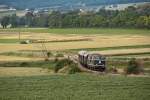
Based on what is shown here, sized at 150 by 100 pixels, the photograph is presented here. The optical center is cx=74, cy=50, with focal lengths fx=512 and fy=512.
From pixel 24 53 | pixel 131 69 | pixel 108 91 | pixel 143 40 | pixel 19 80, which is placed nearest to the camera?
pixel 108 91

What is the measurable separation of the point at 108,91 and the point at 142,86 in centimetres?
195

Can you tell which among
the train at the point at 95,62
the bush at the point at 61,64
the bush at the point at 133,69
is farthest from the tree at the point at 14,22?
the bush at the point at 133,69

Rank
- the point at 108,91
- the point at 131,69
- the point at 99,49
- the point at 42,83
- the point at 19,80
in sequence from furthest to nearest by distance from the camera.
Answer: the point at 99,49
the point at 131,69
the point at 19,80
the point at 42,83
the point at 108,91

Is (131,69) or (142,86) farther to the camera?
(131,69)

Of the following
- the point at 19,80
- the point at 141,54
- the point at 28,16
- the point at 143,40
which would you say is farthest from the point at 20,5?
the point at 19,80

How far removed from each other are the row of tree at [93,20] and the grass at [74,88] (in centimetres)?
5225

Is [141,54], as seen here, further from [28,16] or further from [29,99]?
[28,16]

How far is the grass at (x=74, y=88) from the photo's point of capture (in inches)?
766

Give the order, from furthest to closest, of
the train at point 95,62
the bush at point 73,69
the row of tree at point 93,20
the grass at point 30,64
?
the row of tree at point 93,20, the grass at point 30,64, the train at point 95,62, the bush at point 73,69

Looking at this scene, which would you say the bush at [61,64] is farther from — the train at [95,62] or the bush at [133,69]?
the bush at [133,69]

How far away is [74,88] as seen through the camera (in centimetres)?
2191

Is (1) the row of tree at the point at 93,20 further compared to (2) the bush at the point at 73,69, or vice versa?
(1) the row of tree at the point at 93,20

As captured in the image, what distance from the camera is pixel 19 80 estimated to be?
2558 cm

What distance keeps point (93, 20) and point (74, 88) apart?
7045cm
